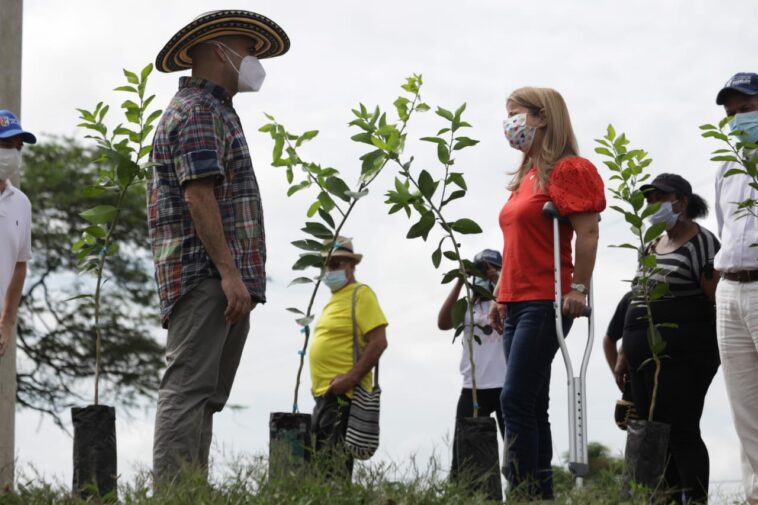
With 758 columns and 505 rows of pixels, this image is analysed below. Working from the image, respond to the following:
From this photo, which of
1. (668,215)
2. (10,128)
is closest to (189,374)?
(10,128)

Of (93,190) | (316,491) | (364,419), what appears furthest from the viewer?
(364,419)

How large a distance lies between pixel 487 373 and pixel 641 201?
2.99 meters

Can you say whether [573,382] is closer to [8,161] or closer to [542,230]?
[542,230]

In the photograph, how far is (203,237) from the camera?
196 inches

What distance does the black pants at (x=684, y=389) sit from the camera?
6.12m

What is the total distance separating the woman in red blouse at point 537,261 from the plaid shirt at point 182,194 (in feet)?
3.98

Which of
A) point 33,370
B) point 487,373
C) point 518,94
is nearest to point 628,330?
point 518,94

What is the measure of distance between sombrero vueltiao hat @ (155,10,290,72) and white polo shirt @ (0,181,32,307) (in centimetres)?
141

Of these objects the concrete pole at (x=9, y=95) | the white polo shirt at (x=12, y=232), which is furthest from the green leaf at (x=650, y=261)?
the concrete pole at (x=9, y=95)

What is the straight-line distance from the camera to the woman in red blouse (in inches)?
214

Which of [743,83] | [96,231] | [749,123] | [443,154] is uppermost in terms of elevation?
[743,83]

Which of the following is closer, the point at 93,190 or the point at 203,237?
the point at 203,237

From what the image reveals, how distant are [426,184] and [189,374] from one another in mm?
1403

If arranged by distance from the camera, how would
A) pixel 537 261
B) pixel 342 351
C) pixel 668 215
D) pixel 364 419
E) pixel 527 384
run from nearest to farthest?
pixel 527 384 < pixel 537 261 < pixel 668 215 < pixel 364 419 < pixel 342 351
